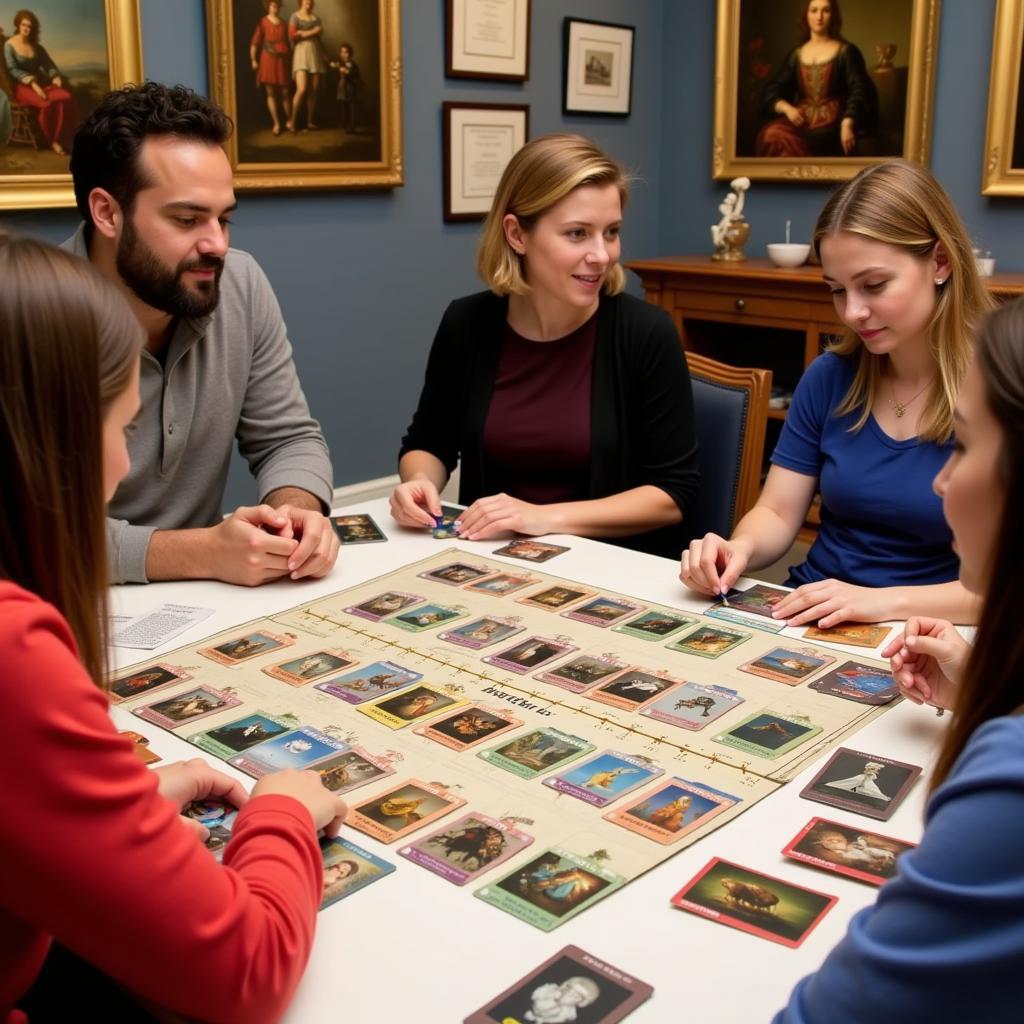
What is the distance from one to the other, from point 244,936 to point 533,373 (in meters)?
1.78

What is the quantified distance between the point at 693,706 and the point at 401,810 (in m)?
0.40

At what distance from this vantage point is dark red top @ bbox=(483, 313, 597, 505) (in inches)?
97.2

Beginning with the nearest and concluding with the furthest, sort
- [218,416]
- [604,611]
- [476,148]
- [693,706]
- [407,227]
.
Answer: [693,706] < [604,611] < [218,416] < [407,227] < [476,148]

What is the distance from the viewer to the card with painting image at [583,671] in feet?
4.81

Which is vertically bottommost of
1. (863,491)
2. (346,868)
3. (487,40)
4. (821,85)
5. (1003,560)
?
(346,868)

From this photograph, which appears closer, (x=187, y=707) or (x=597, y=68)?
(x=187, y=707)

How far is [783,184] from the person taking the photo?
15.4 feet

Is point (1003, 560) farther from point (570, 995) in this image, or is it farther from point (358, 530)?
point (358, 530)

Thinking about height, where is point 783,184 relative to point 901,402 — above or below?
above

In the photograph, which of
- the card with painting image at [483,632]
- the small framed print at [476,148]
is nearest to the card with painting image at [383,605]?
the card with painting image at [483,632]

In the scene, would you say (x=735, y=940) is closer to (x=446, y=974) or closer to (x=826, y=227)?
(x=446, y=974)

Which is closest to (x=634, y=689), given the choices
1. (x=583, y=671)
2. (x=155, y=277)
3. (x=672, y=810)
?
(x=583, y=671)

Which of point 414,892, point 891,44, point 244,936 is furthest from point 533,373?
point 891,44

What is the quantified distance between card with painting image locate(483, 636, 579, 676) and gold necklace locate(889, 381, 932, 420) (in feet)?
2.65
